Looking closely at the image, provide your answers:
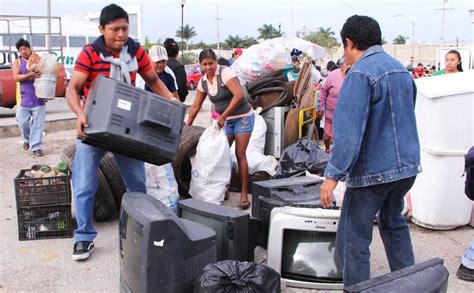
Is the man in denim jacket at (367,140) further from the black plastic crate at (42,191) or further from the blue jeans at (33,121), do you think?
the blue jeans at (33,121)

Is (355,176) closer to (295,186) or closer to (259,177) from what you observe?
(295,186)

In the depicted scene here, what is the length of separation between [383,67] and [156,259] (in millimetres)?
1577

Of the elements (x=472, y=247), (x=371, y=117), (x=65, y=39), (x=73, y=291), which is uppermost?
(x=65, y=39)

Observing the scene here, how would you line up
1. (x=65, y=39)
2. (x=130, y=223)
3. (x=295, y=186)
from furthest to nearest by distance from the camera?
(x=65, y=39) → (x=295, y=186) → (x=130, y=223)

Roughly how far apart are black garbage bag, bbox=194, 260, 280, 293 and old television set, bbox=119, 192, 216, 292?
10 cm

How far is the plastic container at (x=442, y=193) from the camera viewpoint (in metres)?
4.48

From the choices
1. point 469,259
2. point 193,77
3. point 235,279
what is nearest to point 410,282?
point 235,279

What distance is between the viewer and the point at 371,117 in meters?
2.84

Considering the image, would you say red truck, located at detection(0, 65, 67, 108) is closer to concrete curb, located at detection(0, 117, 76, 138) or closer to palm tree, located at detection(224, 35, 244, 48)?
concrete curb, located at detection(0, 117, 76, 138)

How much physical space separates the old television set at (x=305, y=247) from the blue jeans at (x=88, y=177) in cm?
118

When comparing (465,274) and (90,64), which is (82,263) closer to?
(90,64)

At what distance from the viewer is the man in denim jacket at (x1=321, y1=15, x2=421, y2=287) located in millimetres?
2785

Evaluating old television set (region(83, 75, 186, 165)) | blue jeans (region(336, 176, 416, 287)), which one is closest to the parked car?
old television set (region(83, 75, 186, 165))

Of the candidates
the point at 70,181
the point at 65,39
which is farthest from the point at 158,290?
the point at 65,39
